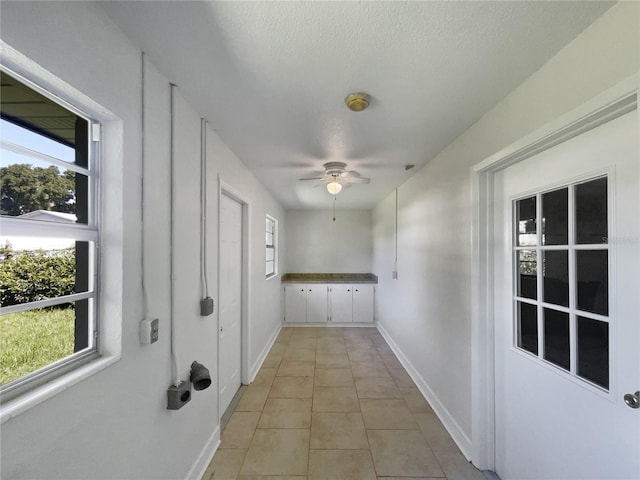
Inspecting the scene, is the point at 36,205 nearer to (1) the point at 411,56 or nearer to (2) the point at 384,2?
(2) the point at 384,2

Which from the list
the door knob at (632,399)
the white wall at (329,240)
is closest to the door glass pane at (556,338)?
the door knob at (632,399)

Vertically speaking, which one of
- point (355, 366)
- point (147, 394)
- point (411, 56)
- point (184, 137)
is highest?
point (411, 56)

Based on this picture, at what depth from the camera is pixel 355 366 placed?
3264mm

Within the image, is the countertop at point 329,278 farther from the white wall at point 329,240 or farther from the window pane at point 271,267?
the window pane at point 271,267

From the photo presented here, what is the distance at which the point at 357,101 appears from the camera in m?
1.44

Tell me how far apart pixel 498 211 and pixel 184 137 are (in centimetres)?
204

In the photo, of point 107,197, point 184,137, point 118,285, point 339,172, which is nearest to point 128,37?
point 184,137

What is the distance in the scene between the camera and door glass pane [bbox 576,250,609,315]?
1.07 m

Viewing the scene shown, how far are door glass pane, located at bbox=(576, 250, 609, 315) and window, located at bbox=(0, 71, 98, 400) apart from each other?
206 cm

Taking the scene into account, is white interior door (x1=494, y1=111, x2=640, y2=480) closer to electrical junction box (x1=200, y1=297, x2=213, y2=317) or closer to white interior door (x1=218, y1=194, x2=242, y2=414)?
electrical junction box (x1=200, y1=297, x2=213, y2=317)

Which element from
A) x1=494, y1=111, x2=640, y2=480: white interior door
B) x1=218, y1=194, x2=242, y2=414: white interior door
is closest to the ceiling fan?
x1=218, y1=194, x2=242, y2=414: white interior door

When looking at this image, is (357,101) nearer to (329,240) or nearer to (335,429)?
(335,429)

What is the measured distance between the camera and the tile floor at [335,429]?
68.6 inches

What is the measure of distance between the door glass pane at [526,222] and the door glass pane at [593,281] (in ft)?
0.94
